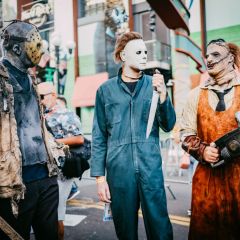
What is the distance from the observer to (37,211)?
2789 millimetres

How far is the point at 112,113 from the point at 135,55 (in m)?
0.51

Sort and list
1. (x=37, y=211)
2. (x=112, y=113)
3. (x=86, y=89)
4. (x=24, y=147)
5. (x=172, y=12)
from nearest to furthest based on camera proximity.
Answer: (x=24, y=147), (x=37, y=211), (x=112, y=113), (x=172, y=12), (x=86, y=89)

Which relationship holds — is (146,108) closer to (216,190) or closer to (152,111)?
(152,111)

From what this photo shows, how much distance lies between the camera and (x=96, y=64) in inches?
772

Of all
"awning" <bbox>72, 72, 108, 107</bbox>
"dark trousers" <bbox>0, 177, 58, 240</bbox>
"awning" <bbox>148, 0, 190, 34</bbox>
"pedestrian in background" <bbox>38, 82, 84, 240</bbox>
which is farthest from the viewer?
"awning" <bbox>72, 72, 108, 107</bbox>

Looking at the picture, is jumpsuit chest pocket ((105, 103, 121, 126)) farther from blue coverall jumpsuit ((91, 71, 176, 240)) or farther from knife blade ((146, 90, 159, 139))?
knife blade ((146, 90, 159, 139))

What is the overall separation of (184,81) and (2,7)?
12183mm

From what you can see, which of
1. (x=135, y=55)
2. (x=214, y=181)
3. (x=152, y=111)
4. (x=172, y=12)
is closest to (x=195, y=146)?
(x=214, y=181)

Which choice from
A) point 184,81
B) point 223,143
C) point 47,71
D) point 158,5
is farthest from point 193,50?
point 223,143

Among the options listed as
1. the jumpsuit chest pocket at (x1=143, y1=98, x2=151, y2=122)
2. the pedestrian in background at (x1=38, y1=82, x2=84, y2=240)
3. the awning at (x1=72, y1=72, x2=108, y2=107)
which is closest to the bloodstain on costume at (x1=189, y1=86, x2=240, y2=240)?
the jumpsuit chest pocket at (x1=143, y1=98, x2=151, y2=122)

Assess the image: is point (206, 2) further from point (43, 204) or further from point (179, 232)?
point (43, 204)

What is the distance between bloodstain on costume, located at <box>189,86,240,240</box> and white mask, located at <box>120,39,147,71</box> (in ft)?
1.88

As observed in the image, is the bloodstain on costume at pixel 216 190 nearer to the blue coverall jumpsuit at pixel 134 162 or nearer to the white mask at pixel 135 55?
the blue coverall jumpsuit at pixel 134 162

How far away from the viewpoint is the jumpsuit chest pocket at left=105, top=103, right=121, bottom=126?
9.95 ft
